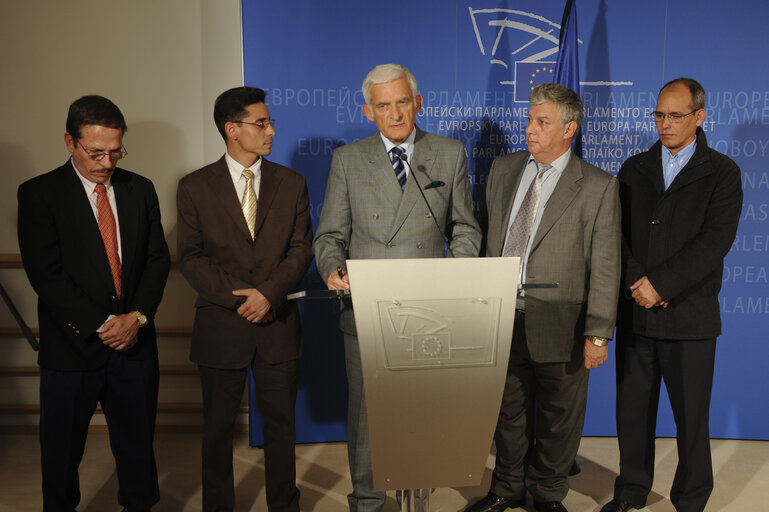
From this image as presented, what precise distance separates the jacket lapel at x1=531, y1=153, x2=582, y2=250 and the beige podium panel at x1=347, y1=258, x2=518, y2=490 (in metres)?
0.94

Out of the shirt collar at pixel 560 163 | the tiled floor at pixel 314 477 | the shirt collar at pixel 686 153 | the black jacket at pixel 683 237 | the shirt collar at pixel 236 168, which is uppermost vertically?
the shirt collar at pixel 686 153

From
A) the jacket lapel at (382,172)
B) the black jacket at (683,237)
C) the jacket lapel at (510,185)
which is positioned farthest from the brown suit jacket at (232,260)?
the black jacket at (683,237)

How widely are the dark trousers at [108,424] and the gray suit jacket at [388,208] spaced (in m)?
0.96

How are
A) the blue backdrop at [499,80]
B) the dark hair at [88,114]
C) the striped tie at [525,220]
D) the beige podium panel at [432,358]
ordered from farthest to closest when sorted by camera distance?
the blue backdrop at [499,80] → the striped tie at [525,220] → the dark hair at [88,114] → the beige podium panel at [432,358]

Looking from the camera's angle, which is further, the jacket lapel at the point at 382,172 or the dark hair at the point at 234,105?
the dark hair at the point at 234,105

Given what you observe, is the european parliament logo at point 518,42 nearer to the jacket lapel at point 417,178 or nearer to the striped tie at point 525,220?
the striped tie at point 525,220

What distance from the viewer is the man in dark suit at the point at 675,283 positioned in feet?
9.30

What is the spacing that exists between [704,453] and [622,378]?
47cm

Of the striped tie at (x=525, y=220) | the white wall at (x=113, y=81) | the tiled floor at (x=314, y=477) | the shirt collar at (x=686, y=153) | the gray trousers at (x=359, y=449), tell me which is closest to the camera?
the gray trousers at (x=359, y=449)

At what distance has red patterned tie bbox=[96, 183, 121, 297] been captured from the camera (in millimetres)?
2701

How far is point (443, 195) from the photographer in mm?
2709

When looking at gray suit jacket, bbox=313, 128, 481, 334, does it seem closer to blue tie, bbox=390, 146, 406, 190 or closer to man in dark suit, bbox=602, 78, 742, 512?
blue tie, bbox=390, 146, 406, 190

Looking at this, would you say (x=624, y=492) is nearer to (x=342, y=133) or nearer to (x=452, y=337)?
(x=452, y=337)

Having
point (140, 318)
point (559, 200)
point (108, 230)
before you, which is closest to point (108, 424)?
point (140, 318)
